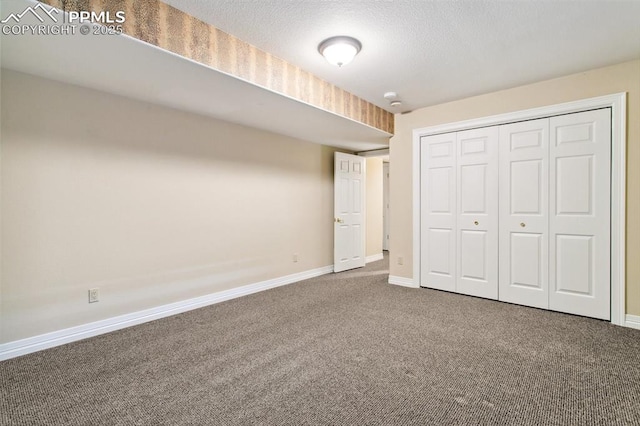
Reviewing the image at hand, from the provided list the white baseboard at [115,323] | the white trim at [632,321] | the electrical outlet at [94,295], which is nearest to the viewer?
the white baseboard at [115,323]

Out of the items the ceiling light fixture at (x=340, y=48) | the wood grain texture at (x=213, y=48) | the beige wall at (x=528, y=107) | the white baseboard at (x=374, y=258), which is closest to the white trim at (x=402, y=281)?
the beige wall at (x=528, y=107)

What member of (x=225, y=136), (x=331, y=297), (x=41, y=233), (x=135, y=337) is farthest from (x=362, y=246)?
(x=41, y=233)

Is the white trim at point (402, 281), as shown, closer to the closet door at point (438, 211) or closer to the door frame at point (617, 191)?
the closet door at point (438, 211)

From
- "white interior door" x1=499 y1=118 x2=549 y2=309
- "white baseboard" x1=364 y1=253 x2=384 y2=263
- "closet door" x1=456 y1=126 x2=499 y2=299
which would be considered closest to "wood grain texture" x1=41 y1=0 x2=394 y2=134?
"closet door" x1=456 y1=126 x2=499 y2=299

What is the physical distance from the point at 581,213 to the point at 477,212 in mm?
1002

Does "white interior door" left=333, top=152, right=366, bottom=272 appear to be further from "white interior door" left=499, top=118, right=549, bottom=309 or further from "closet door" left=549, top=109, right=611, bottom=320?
"closet door" left=549, top=109, right=611, bottom=320

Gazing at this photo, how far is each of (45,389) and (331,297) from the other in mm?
2724

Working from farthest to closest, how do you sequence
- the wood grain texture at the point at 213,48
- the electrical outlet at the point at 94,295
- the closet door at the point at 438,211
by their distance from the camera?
the closet door at the point at 438,211 → the electrical outlet at the point at 94,295 → the wood grain texture at the point at 213,48

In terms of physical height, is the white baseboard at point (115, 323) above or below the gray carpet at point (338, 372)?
above

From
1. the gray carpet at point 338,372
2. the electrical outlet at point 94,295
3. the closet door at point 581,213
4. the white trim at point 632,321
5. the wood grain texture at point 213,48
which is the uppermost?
the wood grain texture at point 213,48

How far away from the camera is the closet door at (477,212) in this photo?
12.3ft

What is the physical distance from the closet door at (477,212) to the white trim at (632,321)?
1.13 meters

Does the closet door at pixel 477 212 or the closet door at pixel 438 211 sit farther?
the closet door at pixel 438 211

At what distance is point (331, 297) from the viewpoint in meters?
3.91
